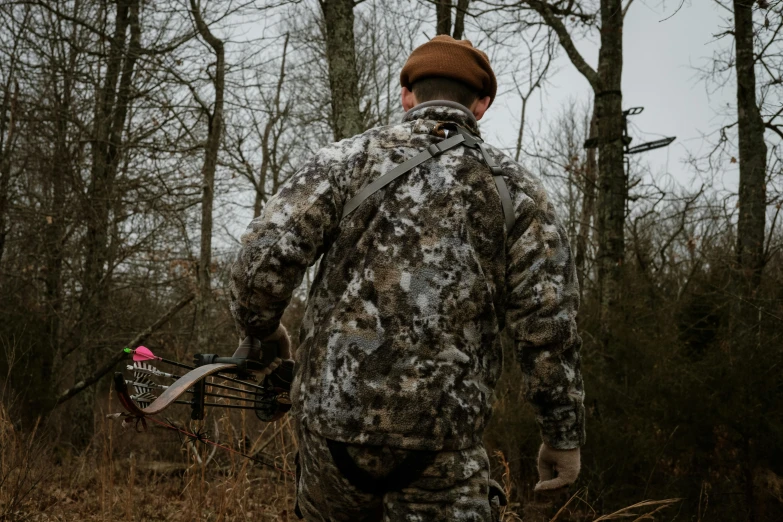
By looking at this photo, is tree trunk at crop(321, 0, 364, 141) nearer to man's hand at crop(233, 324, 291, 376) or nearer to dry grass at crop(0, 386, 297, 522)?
dry grass at crop(0, 386, 297, 522)

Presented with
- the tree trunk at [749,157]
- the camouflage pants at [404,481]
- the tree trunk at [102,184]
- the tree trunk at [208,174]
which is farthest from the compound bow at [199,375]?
the tree trunk at [749,157]

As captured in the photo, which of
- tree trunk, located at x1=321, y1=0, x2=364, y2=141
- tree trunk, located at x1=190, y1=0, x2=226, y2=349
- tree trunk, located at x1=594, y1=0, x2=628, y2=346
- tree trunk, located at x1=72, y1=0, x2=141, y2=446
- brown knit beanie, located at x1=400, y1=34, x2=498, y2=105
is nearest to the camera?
brown knit beanie, located at x1=400, y1=34, x2=498, y2=105

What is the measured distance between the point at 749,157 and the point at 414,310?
9.50 m

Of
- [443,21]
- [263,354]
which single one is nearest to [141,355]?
[263,354]

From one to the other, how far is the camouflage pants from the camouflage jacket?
5 centimetres

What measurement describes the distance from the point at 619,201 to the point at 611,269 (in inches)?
37.2

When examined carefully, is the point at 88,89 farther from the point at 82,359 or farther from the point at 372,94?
the point at 372,94

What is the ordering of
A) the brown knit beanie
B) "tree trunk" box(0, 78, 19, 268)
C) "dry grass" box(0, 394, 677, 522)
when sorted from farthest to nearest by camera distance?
1. "tree trunk" box(0, 78, 19, 268)
2. "dry grass" box(0, 394, 677, 522)
3. the brown knit beanie

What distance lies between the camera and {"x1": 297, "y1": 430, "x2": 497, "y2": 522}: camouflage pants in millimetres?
1947

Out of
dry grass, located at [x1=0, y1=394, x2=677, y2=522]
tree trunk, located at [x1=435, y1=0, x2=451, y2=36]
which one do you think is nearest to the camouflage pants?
dry grass, located at [x1=0, y1=394, x2=677, y2=522]

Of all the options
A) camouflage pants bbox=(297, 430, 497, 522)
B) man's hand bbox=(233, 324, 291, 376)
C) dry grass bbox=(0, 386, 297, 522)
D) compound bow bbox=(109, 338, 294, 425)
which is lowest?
dry grass bbox=(0, 386, 297, 522)

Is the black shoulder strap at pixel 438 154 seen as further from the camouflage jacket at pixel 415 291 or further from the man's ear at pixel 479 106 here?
the man's ear at pixel 479 106

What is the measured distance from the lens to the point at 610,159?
973 centimetres

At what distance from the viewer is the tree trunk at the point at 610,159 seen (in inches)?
372
